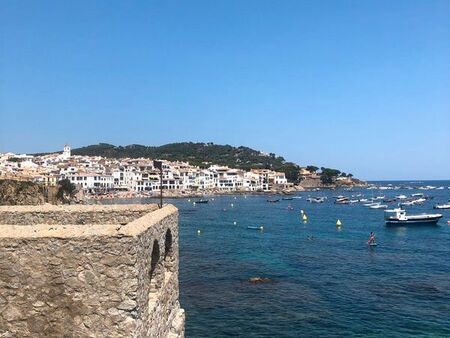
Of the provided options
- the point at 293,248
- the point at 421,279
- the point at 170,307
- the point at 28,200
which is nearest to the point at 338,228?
the point at 293,248

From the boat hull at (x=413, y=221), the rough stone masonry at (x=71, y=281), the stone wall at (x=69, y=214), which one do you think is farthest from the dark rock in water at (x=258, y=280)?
the boat hull at (x=413, y=221)

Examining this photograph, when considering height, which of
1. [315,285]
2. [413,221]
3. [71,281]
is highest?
[71,281]

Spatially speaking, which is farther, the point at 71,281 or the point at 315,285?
the point at 315,285

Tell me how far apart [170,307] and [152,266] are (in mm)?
1902

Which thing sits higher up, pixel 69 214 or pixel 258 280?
pixel 69 214

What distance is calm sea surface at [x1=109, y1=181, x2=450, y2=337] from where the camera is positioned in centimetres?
2519

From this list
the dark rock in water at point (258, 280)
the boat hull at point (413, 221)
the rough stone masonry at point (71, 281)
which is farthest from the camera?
the boat hull at point (413, 221)

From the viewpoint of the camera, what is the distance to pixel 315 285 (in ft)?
112

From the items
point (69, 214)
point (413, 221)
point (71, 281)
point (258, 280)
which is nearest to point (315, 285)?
point (258, 280)

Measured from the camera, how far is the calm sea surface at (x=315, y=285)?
82.6ft

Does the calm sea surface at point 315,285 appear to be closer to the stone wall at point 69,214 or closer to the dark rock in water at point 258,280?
the dark rock in water at point 258,280

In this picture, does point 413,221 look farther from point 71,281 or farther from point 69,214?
point 71,281

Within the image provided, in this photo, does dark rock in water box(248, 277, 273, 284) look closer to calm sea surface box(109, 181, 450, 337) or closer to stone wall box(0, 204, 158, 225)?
calm sea surface box(109, 181, 450, 337)

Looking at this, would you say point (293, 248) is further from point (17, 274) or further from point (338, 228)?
point (17, 274)
